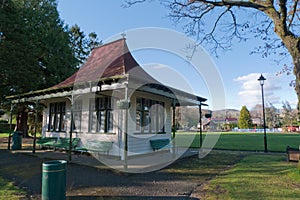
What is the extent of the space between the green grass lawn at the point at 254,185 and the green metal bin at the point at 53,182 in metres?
2.99

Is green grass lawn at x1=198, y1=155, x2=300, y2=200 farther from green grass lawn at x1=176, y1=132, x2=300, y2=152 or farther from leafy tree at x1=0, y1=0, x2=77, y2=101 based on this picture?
leafy tree at x1=0, y1=0, x2=77, y2=101

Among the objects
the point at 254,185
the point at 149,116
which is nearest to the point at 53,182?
the point at 254,185

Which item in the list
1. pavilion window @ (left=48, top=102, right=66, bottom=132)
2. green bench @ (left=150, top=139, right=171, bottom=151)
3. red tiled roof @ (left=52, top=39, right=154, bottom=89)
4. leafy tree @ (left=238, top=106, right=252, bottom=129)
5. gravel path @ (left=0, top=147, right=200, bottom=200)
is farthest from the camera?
leafy tree @ (left=238, top=106, right=252, bottom=129)

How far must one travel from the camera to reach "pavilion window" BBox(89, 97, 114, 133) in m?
9.96

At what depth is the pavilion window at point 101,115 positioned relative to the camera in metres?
9.96

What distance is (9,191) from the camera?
5.11 metres

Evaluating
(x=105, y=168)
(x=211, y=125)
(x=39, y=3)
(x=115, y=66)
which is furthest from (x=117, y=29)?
(x=211, y=125)

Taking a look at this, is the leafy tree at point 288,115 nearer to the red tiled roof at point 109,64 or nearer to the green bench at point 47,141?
the red tiled roof at point 109,64

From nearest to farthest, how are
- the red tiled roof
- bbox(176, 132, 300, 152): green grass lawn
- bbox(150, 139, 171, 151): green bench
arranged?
the red tiled roof
bbox(150, 139, 171, 151): green bench
bbox(176, 132, 300, 152): green grass lawn

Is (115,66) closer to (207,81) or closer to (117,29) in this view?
(117,29)

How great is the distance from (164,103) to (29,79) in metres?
11.3

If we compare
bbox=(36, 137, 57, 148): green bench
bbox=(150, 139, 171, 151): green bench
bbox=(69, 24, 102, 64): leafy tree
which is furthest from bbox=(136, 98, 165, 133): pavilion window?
bbox=(69, 24, 102, 64): leafy tree

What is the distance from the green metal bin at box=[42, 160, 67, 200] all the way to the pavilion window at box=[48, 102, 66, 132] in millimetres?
8502

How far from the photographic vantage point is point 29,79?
16641 mm
